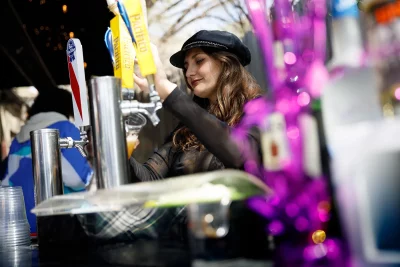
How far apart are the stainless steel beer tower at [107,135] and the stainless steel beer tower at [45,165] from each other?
403 mm

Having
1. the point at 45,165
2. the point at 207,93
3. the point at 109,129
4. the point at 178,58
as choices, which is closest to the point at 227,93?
the point at 207,93

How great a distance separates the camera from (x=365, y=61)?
0.67m

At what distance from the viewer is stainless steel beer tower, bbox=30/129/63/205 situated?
1291mm

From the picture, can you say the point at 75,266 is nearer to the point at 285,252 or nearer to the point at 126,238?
the point at 126,238

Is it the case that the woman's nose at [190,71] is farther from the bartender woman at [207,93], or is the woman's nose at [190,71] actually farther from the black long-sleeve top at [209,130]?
the black long-sleeve top at [209,130]

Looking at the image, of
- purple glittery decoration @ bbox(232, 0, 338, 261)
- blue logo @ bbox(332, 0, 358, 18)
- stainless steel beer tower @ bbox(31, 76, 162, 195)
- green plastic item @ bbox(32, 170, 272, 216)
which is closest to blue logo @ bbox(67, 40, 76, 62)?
stainless steel beer tower @ bbox(31, 76, 162, 195)

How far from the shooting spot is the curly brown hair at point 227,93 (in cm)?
160

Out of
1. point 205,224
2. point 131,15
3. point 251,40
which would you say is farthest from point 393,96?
point 251,40

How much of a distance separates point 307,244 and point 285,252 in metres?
0.04

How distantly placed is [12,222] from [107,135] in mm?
562

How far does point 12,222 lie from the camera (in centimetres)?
131

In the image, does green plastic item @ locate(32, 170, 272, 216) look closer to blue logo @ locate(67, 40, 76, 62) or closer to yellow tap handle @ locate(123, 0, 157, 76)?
yellow tap handle @ locate(123, 0, 157, 76)

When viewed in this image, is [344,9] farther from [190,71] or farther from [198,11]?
[198,11]

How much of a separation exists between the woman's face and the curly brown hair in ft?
0.05
